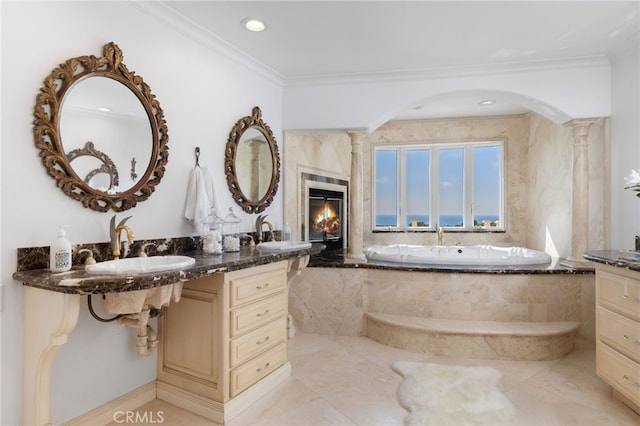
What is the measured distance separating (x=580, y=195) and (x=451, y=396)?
2.31 meters

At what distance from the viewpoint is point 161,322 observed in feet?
7.93

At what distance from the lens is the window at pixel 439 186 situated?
17.7 feet

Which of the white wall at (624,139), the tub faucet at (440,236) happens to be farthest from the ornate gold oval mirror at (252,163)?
the white wall at (624,139)

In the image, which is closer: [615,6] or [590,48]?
[615,6]

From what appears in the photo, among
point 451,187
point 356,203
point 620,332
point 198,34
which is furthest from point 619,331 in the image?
point 451,187

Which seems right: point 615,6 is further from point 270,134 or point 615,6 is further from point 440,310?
point 270,134

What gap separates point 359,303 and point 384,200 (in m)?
2.48

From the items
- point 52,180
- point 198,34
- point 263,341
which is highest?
point 198,34

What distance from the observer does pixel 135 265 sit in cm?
202

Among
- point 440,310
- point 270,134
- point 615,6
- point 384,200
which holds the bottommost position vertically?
point 440,310

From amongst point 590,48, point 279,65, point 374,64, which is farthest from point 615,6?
point 279,65

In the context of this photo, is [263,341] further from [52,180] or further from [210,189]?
[52,180]

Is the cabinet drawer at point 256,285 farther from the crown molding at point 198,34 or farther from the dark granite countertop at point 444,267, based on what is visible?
the crown molding at point 198,34

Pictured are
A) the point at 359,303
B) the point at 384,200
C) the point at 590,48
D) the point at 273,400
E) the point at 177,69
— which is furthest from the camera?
the point at 384,200
